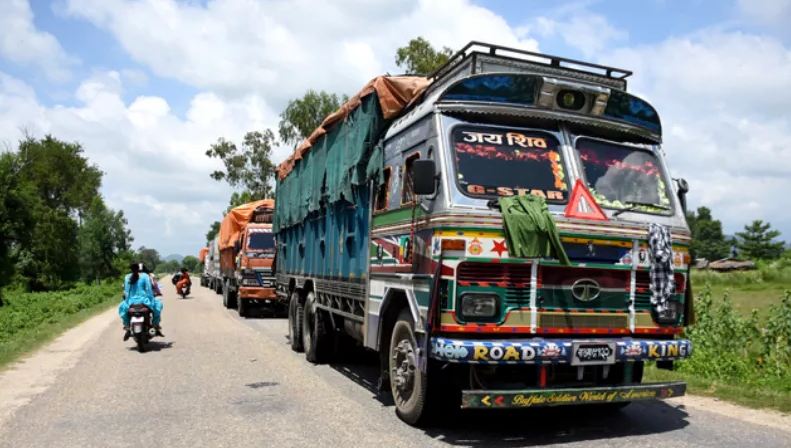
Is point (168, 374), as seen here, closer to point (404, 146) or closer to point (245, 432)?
point (245, 432)

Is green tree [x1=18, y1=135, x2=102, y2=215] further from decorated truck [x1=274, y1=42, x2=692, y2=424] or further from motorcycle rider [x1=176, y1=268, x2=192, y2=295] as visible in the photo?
decorated truck [x1=274, y1=42, x2=692, y2=424]

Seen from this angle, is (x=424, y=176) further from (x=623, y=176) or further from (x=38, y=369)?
(x=38, y=369)

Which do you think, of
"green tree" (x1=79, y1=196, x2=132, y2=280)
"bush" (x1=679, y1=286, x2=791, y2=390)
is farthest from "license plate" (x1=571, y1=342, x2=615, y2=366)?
"green tree" (x1=79, y1=196, x2=132, y2=280)

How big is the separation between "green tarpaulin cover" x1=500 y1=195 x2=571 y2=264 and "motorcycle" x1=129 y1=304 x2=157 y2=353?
8326 millimetres

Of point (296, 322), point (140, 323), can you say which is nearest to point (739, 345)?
point (296, 322)

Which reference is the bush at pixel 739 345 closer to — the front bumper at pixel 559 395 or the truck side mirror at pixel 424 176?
the front bumper at pixel 559 395

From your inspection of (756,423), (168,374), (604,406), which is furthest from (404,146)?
(168,374)

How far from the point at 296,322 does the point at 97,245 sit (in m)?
57.0

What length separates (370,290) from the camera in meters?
7.33

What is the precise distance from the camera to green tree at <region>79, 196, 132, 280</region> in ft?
201

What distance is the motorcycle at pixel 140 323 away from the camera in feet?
38.2

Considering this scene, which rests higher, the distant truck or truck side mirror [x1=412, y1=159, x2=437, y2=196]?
truck side mirror [x1=412, y1=159, x2=437, y2=196]

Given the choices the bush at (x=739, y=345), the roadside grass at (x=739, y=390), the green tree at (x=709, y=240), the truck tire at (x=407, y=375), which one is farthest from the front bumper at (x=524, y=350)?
the green tree at (x=709, y=240)

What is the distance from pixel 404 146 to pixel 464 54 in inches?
42.7
